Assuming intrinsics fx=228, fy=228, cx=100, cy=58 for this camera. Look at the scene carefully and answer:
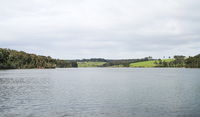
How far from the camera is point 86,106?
37875mm

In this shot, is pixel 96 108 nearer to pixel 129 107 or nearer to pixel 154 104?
pixel 129 107

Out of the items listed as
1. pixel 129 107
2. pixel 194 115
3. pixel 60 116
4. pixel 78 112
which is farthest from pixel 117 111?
pixel 194 115

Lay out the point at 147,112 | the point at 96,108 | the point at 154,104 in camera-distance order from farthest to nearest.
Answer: the point at 154,104
the point at 96,108
the point at 147,112

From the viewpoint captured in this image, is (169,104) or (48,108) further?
(169,104)

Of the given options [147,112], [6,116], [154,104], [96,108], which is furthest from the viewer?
[154,104]

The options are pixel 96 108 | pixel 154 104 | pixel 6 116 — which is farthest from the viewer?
pixel 154 104

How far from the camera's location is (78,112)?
33.5 m

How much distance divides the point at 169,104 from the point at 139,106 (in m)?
5.81

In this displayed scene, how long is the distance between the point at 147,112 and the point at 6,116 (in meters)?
19.7

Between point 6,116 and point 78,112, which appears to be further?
point 78,112

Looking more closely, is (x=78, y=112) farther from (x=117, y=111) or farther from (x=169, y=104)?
(x=169, y=104)

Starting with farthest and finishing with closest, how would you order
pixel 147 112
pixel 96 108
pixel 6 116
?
pixel 96 108, pixel 147 112, pixel 6 116

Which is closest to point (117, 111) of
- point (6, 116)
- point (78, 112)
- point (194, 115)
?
point (78, 112)

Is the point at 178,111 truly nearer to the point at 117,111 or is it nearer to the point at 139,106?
the point at 139,106
